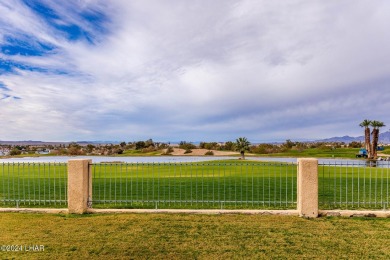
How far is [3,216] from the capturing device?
9.95 m

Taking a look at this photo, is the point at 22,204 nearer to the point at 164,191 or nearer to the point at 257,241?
the point at 164,191

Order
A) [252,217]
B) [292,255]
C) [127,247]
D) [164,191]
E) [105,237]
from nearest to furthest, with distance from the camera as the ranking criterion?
[292,255] → [127,247] → [105,237] → [252,217] → [164,191]

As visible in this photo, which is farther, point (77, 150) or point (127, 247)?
point (77, 150)

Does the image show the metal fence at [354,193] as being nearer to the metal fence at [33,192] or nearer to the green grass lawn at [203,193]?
the green grass lawn at [203,193]

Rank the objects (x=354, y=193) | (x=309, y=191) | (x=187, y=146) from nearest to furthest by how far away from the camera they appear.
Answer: (x=309, y=191) < (x=354, y=193) < (x=187, y=146)

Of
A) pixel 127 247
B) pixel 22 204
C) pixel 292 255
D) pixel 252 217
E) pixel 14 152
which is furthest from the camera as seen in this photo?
pixel 14 152

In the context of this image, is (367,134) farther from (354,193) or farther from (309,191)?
(309,191)

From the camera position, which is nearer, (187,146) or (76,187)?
(76,187)

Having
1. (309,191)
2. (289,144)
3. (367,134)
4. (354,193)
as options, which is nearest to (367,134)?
(367,134)

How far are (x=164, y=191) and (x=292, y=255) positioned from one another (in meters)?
9.65

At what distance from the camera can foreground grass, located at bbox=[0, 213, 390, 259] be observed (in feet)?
21.9

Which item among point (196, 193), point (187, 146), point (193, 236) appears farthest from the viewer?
point (187, 146)

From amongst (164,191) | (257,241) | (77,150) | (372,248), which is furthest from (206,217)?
(77,150)

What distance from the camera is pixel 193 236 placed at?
25.5 feet
